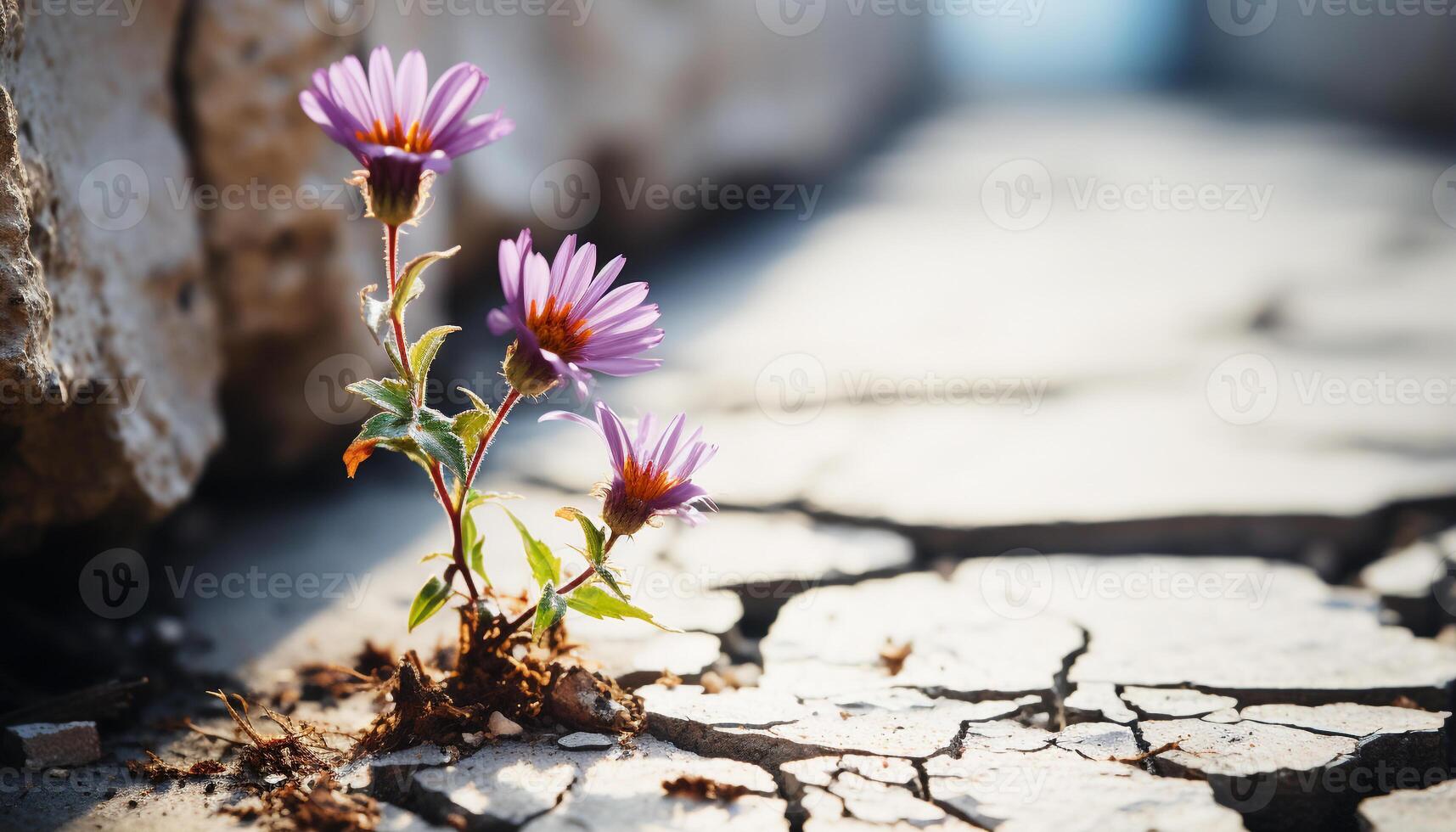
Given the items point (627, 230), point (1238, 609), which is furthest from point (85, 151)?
point (627, 230)

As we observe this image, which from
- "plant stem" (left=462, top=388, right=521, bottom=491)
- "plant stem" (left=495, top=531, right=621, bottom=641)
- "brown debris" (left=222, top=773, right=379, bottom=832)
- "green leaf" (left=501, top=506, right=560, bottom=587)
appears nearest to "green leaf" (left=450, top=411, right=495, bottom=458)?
"plant stem" (left=462, top=388, right=521, bottom=491)

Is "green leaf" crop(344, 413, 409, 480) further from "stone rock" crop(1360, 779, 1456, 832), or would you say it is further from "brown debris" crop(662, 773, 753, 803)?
"stone rock" crop(1360, 779, 1456, 832)

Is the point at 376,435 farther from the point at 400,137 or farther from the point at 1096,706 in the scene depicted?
the point at 1096,706

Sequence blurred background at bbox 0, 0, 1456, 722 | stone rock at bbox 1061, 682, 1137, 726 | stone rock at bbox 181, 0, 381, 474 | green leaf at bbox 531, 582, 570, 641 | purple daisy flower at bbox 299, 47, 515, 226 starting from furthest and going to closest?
stone rock at bbox 181, 0, 381, 474 < blurred background at bbox 0, 0, 1456, 722 < stone rock at bbox 1061, 682, 1137, 726 < green leaf at bbox 531, 582, 570, 641 < purple daisy flower at bbox 299, 47, 515, 226

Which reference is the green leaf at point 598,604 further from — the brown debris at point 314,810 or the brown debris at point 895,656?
the brown debris at point 895,656

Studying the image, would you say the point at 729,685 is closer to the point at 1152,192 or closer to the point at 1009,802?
the point at 1009,802
